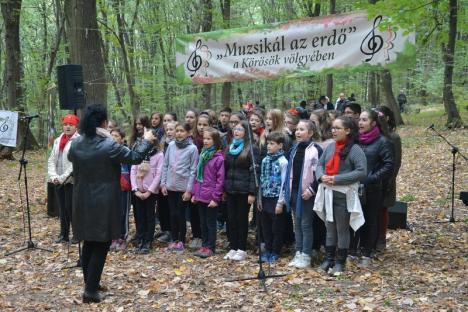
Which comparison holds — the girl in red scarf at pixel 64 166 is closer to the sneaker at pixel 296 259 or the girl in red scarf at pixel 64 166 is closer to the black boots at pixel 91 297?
the black boots at pixel 91 297

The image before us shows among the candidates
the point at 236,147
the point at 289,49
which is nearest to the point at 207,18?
the point at 289,49

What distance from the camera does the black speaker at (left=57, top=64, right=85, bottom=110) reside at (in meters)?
7.40

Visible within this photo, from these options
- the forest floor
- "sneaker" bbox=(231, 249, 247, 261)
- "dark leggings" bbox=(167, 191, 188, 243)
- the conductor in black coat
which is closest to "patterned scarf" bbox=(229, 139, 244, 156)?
"dark leggings" bbox=(167, 191, 188, 243)

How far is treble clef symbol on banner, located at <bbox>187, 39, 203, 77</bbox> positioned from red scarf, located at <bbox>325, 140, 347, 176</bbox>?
3.99m

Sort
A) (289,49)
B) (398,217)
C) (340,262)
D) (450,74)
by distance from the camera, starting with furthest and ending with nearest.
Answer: (450,74) < (289,49) < (398,217) < (340,262)

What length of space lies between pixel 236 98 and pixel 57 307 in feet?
107

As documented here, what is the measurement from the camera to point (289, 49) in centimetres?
739

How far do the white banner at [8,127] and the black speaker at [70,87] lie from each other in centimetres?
194

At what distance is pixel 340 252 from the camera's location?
532 cm

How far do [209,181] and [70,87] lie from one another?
298 cm

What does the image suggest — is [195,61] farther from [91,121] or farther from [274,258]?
[91,121]

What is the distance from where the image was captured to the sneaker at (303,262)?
554 centimetres

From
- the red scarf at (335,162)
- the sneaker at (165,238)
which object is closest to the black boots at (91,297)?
the sneaker at (165,238)

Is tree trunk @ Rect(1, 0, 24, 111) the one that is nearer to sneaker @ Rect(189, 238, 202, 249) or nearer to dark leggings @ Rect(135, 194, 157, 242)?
dark leggings @ Rect(135, 194, 157, 242)
